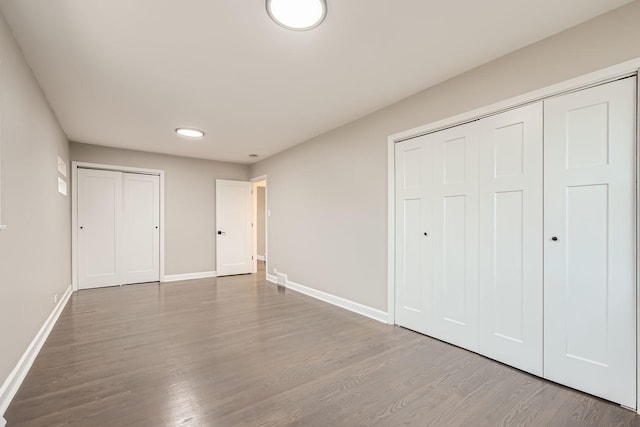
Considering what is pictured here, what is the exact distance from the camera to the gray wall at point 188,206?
5.57m

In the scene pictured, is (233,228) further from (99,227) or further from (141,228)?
(99,227)

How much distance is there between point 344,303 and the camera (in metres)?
3.85

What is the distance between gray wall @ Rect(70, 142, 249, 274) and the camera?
5.57 m

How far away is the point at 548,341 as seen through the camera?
209 centimetres

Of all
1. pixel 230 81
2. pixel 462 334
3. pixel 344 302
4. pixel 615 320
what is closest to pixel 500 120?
pixel 615 320

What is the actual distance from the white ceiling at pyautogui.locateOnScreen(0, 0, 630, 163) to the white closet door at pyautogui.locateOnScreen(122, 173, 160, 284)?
1940mm

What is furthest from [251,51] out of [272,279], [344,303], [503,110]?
[272,279]

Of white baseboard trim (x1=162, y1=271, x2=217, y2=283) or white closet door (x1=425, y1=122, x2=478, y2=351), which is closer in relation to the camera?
white closet door (x1=425, y1=122, x2=478, y2=351)

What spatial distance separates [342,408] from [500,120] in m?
2.46

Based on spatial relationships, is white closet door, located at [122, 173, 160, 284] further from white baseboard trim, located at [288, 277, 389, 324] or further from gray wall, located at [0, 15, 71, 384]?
white baseboard trim, located at [288, 277, 389, 324]

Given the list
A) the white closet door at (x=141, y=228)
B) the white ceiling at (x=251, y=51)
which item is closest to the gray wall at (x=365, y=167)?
the white ceiling at (x=251, y=51)

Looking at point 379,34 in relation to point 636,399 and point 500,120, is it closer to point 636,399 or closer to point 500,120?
point 500,120

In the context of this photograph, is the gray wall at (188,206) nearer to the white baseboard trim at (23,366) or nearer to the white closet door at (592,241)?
the white baseboard trim at (23,366)

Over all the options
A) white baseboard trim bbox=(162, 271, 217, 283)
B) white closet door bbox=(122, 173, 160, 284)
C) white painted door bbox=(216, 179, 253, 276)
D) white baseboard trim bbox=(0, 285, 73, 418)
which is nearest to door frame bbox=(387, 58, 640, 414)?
white baseboard trim bbox=(0, 285, 73, 418)
